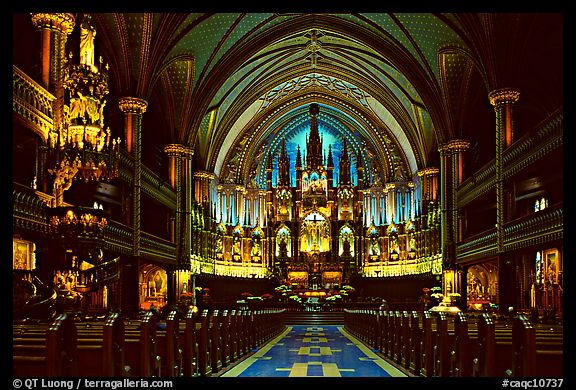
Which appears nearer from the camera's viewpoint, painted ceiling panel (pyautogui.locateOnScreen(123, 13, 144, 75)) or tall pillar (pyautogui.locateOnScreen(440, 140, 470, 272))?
painted ceiling panel (pyautogui.locateOnScreen(123, 13, 144, 75))

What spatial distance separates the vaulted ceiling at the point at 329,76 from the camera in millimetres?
25594

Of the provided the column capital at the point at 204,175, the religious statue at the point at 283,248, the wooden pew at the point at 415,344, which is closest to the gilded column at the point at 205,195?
the column capital at the point at 204,175

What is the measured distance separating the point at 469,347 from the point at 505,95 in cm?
1838

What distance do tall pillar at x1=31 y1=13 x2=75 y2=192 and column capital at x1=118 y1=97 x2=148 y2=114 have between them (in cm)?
805

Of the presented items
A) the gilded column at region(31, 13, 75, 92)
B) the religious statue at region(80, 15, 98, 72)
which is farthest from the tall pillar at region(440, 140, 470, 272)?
the gilded column at region(31, 13, 75, 92)

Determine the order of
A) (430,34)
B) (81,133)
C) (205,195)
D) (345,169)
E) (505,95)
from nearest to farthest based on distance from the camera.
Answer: (81,133) → (505,95) → (430,34) → (205,195) → (345,169)

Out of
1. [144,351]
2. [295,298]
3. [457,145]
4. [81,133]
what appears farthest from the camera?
[295,298]

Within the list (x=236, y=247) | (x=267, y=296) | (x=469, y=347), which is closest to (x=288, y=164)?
(x=236, y=247)

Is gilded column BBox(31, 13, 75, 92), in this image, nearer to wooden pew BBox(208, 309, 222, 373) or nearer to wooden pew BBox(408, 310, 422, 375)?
wooden pew BBox(208, 309, 222, 373)

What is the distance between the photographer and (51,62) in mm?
17578

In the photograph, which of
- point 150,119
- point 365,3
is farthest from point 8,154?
point 150,119

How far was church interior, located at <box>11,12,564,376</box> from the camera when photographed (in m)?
17.6

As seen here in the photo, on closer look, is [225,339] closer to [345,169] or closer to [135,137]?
[135,137]

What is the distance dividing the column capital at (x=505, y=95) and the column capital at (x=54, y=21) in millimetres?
15136
